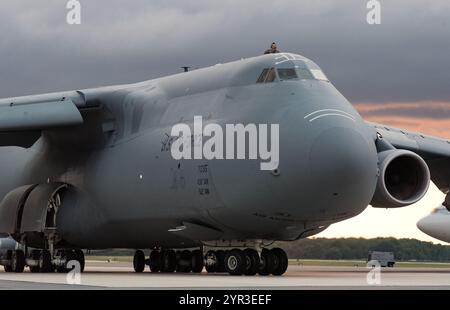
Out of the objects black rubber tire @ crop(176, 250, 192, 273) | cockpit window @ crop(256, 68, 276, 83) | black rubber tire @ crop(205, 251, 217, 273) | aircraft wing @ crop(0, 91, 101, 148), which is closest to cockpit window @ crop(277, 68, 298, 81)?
cockpit window @ crop(256, 68, 276, 83)

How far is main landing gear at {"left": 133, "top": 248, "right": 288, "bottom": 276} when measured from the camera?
24.3 meters

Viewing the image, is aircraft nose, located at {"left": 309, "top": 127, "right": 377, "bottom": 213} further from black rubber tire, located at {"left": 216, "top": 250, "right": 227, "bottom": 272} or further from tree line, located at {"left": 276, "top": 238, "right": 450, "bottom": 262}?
tree line, located at {"left": 276, "top": 238, "right": 450, "bottom": 262}

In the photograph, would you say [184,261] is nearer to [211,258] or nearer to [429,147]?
[211,258]

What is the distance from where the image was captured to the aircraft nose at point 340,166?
22047mm

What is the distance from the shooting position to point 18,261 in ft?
98.4

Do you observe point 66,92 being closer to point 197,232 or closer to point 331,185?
point 197,232

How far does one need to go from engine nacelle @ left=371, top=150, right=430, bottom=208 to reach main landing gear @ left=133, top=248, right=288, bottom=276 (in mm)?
2812

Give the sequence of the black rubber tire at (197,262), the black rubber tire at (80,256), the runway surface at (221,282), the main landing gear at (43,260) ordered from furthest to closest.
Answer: the black rubber tire at (80,256)
the main landing gear at (43,260)
the black rubber tire at (197,262)
the runway surface at (221,282)

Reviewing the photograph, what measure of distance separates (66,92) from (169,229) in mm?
5265

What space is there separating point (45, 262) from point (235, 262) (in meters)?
6.80

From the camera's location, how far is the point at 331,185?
22203 mm

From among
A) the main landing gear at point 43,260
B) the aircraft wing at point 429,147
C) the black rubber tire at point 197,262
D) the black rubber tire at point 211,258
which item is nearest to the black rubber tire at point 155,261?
the black rubber tire at point 197,262

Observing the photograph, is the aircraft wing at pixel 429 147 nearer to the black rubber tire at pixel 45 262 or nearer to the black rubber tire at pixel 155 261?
the black rubber tire at pixel 155 261
